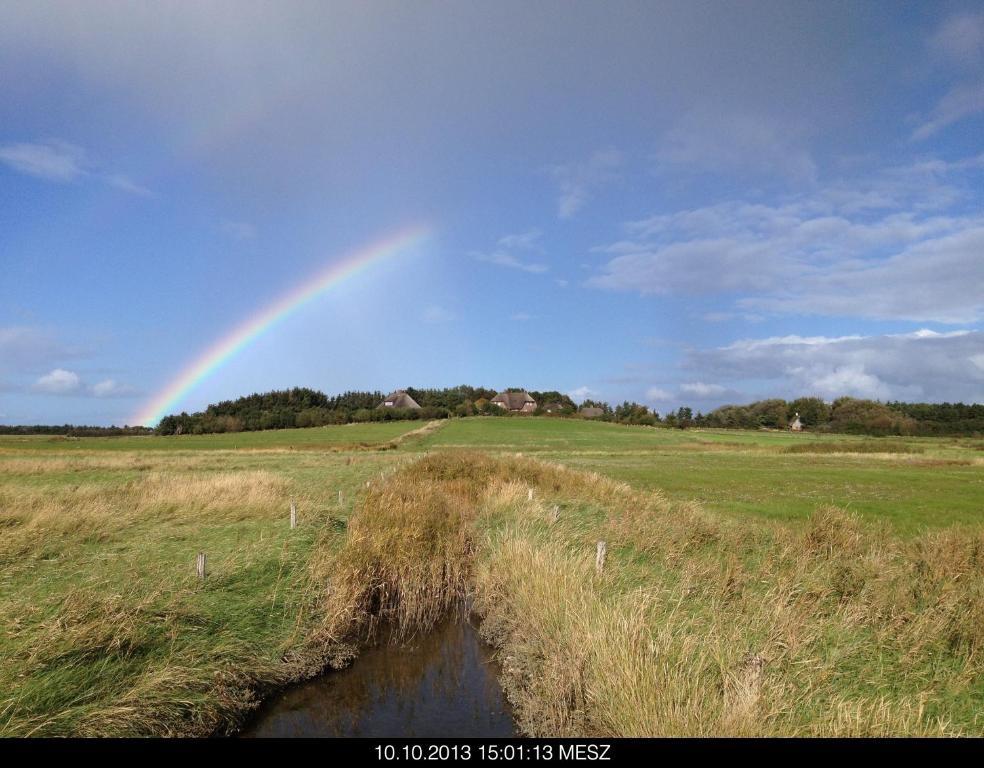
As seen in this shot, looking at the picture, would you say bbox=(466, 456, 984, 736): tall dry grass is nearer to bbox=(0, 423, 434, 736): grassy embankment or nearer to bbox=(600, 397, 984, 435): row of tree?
bbox=(0, 423, 434, 736): grassy embankment

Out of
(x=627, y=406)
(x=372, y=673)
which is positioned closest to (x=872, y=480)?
(x=372, y=673)

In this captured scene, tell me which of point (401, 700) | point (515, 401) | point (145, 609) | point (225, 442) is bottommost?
point (401, 700)

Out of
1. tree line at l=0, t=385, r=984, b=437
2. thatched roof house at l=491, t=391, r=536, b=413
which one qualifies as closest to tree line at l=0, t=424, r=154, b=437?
tree line at l=0, t=385, r=984, b=437

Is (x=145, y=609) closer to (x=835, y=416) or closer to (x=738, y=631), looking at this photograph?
(x=738, y=631)

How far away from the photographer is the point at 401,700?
9250mm

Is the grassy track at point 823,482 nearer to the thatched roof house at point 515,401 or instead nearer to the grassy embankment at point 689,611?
the grassy embankment at point 689,611

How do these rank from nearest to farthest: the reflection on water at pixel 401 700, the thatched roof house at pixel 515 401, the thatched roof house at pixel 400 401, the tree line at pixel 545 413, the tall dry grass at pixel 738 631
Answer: the tall dry grass at pixel 738 631, the reflection on water at pixel 401 700, the tree line at pixel 545 413, the thatched roof house at pixel 400 401, the thatched roof house at pixel 515 401

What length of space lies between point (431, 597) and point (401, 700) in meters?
4.24

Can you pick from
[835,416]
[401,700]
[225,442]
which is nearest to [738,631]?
[401,700]

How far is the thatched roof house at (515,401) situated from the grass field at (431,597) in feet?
499

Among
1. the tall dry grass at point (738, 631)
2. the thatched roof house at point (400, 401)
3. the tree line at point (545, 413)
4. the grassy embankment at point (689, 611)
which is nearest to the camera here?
the tall dry grass at point (738, 631)

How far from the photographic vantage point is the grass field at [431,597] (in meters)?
7.21

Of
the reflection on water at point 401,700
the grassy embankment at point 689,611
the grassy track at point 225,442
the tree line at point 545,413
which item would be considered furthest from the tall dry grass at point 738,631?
the tree line at point 545,413
